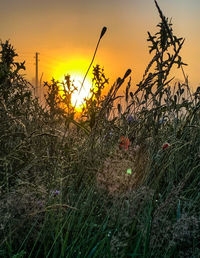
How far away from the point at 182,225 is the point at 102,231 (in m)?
0.36

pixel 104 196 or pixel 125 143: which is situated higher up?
pixel 125 143

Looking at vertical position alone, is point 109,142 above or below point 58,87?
below

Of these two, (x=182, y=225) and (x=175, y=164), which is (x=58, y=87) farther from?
(x=182, y=225)

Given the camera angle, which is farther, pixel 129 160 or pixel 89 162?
pixel 89 162

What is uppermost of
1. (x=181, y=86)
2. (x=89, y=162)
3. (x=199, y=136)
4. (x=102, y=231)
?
(x=181, y=86)

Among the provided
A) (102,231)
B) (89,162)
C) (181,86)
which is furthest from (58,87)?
(102,231)

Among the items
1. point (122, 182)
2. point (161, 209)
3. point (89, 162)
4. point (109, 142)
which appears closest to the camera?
point (161, 209)

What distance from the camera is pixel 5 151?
2.03 meters

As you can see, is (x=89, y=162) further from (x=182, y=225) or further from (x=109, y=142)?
(x=182, y=225)

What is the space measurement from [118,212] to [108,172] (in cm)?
14

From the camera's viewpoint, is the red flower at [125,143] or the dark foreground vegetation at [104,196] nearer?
the dark foreground vegetation at [104,196]

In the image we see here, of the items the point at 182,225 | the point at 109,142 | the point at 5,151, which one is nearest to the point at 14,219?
the point at 182,225

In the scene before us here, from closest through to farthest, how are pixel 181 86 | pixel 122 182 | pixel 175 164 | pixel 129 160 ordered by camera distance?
pixel 122 182 → pixel 129 160 → pixel 175 164 → pixel 181 86

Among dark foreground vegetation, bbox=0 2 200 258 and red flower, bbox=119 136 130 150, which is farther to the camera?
red flower, bbox=119 136 130 150
